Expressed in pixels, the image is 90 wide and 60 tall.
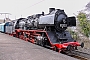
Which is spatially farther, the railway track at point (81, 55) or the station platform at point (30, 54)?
the railway track at point (81, 55)

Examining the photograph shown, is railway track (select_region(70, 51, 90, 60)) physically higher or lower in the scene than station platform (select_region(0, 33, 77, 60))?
lower

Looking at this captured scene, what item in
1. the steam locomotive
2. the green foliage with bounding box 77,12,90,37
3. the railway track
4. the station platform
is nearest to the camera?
the station platform

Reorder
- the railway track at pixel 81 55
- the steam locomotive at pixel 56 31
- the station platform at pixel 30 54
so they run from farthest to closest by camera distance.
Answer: the steam locomotive at pixel 56 31
the railway track at pixel 81 55
the station platform at pixel 30 54

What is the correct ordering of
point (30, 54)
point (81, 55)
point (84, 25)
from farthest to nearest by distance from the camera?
point (84, 25), point (81, 55), point (30, 54)

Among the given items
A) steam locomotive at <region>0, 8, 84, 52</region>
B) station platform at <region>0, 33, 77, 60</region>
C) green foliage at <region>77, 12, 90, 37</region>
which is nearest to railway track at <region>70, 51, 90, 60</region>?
steam locomotive at <region>0, 8, 84, 52</region>

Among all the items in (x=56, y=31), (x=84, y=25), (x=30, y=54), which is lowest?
(x=30, y=54)

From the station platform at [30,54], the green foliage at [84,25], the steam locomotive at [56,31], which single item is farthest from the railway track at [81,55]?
the green foliage at [84,25]

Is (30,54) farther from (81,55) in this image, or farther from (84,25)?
(84,25)

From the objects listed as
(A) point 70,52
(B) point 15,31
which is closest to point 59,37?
(A) point 70,52

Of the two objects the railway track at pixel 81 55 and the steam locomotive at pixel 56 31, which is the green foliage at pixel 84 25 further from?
the railway track at pixel 81 55

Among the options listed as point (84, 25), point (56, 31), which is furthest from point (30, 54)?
point (84, 25)

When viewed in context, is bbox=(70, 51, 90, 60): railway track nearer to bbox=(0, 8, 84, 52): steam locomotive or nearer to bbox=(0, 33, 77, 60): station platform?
bbox=(0, 8, 84, 52): steam locomotive

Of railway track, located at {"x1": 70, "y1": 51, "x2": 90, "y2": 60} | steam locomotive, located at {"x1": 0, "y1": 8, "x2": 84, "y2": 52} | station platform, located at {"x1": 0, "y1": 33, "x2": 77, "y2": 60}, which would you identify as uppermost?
steam locomotive, located at {"x1": 0, "y1": 8, "x2": 84, "y2": 52}

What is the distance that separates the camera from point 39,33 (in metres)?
A: 15.4
